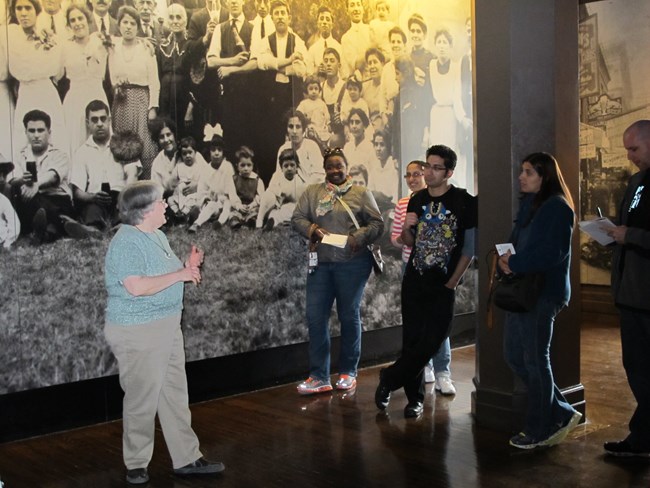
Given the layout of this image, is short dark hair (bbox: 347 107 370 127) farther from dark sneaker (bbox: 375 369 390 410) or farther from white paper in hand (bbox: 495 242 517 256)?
white paper in hand (bbox: 495 242 517 256)

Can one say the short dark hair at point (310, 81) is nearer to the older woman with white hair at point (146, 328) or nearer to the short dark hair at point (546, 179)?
the short dark hair at point (546, 179)

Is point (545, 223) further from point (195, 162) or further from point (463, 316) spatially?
point (463, 316)

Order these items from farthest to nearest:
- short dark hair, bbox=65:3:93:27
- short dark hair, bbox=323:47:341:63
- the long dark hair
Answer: short dark hair, bbox=323:47:341:63, short dark hair, bbox=65:3:93:27, the long dark hair

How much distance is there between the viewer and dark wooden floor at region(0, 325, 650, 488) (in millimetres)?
4168

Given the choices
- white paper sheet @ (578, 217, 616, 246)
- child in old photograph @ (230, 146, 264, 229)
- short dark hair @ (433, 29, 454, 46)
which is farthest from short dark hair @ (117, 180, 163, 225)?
short dark hair @ (433, 29, 454, 46)

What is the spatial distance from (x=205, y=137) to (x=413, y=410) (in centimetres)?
252

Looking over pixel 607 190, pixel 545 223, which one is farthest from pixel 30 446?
pixel 607 190

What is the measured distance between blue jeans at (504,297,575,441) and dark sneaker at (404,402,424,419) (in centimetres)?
96

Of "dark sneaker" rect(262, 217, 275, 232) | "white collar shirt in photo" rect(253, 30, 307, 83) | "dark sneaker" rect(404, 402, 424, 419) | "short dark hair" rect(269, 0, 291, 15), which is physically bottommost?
"dark sneaker" rect(404, 402, 424, 419)

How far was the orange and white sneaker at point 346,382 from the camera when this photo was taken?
6258 millimetres

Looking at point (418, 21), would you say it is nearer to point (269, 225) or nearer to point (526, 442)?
point (269, 225)

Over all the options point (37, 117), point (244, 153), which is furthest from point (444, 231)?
point (37, 117)

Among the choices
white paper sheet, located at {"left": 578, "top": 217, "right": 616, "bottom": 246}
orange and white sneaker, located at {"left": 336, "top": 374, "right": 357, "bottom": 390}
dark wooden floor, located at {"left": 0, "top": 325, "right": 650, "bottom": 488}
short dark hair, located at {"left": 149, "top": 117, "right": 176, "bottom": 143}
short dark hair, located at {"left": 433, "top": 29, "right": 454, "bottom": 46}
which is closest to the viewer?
dark wooden floor, located at {"left": 0, "top": 325, "right": 650, "bottom": 488}

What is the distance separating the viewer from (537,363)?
443cm
